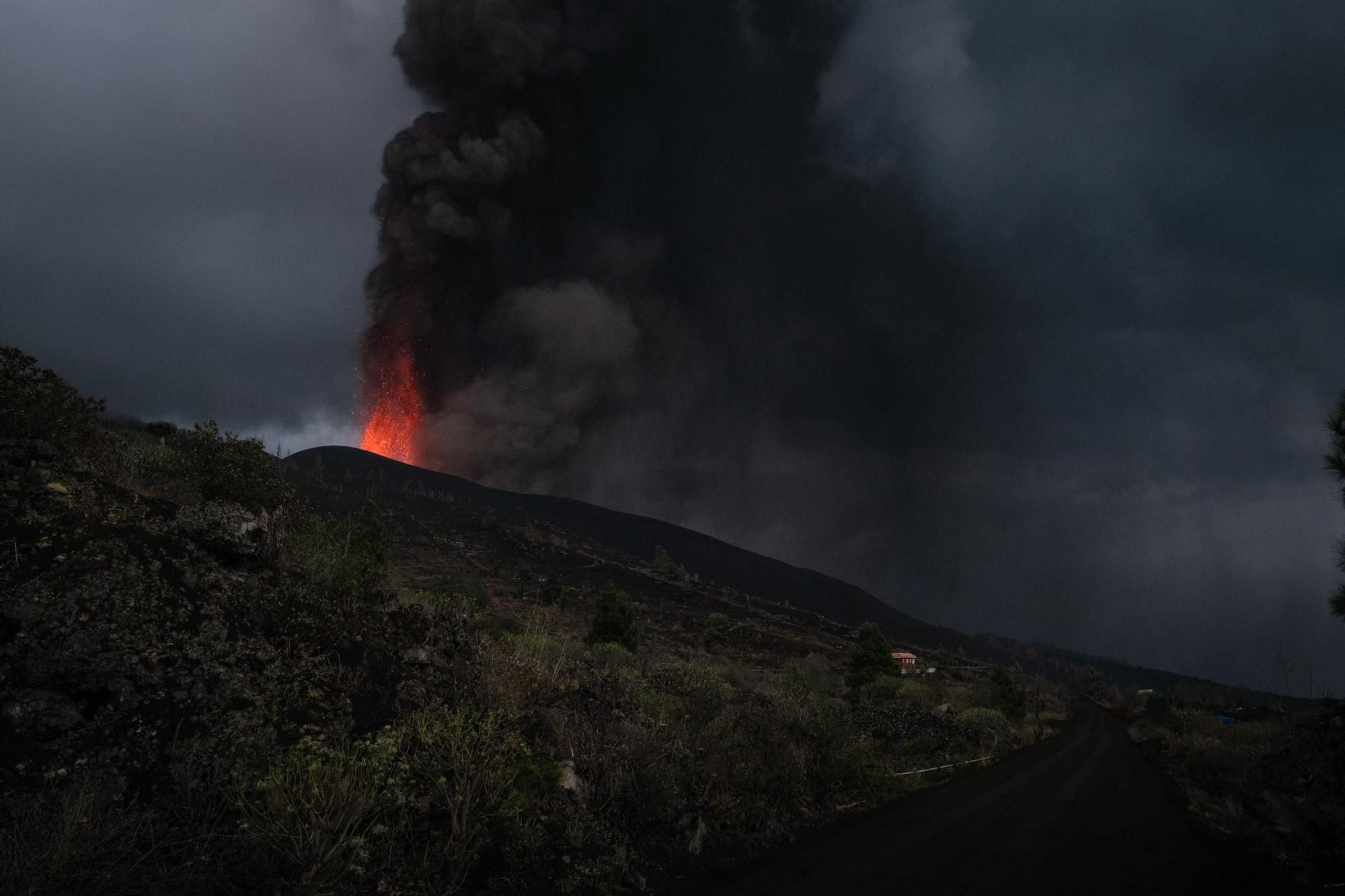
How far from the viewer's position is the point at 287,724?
6.34m

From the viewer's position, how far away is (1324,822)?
816 cm

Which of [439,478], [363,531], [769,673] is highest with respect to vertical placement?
[439,478]

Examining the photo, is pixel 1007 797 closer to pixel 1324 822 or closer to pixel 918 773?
pixel 918 773

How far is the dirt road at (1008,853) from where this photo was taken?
7035 millimetres

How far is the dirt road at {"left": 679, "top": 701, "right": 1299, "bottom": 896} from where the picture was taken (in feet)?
23.1

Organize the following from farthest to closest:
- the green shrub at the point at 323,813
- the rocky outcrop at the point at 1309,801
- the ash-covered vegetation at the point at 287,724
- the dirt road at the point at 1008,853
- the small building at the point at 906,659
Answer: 1. the small building at the point at 906,659
2. the rocky outcrop at the point at 1309,801
3. the dirt road at the point at 1008,853
4. the ash-covered vegetation at the point at 287,724
5. the green shrub at the point at 323,813

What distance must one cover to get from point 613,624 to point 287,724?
26.4 m

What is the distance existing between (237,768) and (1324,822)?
44.3 ft

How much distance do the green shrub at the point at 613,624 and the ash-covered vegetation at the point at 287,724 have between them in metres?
19.7

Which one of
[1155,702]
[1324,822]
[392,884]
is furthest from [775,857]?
[1155,702]

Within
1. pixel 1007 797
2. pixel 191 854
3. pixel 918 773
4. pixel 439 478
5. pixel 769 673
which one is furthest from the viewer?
pixel 439 478

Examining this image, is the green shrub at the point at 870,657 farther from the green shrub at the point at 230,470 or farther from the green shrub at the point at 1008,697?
the green shrub at the point at 230,470

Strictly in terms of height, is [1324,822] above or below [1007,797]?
above

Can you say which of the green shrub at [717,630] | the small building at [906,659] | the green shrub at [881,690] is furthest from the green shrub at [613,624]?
the small building at [906,659]
